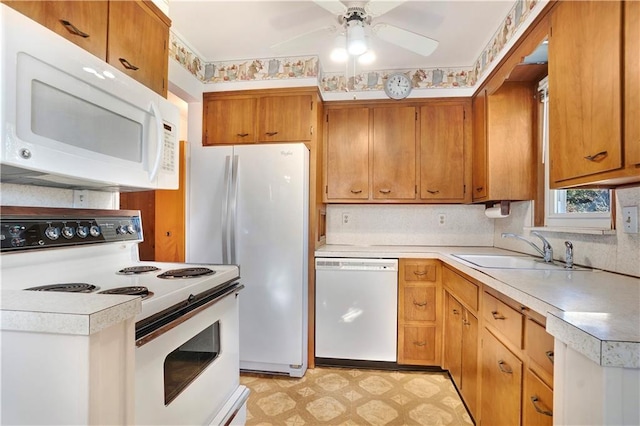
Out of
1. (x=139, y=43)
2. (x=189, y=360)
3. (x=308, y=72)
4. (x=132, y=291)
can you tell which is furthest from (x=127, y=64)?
(x=308, y=72)

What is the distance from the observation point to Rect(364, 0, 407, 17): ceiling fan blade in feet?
4.82

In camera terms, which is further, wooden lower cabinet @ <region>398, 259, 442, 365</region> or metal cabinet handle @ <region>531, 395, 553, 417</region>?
wooden lower cabinet @ <region>398, 259, 442, 365</region>

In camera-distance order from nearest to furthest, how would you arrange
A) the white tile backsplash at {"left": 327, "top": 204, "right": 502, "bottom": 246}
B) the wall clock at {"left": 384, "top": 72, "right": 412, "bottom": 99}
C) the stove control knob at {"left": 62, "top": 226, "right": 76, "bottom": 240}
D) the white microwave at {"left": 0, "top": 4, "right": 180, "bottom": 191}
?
1. the white microwave at {"left": 0, "top": 4, "right": 180, "bottom": 191}
2. the stove control knob at {"left": 62, "top": 226, "right": 76, "bottom": 240}
3. the wall clock at {"left": 384, "top": 72, "right": 412, "bottom": 99}
4. the white tile backsplash at {"left": 327, "top": 204, "right": 502, "bottom": 246}

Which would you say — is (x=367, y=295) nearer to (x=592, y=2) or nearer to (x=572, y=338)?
(x=572, y=338)

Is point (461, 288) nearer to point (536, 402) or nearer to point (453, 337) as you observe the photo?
point (453, 337)

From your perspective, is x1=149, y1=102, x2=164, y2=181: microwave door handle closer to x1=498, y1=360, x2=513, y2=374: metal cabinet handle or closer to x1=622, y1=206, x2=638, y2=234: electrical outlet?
x1=498, y1=360, x2=513, y2=374: metal cabinet handle

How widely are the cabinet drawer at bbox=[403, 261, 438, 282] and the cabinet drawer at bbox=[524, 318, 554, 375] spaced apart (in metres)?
1.28

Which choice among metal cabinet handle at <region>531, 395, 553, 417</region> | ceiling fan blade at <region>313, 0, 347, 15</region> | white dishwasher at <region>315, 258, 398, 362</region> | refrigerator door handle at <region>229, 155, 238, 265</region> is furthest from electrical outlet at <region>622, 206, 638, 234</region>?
refrigerator door handle at <region>229, 155, 238, 265</region>

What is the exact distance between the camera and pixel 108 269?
1.32m

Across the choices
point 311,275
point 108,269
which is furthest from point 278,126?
point 108,269

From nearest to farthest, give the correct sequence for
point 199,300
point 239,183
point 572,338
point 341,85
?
point 572,338, point 199,300, point 239,183, point 341,85

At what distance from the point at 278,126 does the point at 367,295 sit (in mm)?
1516

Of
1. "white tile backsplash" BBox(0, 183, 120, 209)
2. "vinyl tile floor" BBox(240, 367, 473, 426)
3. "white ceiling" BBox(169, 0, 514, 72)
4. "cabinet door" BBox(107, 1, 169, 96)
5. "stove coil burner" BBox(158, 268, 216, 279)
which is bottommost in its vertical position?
"vinyl tile floor" BBox(240, 367, 473, 426)

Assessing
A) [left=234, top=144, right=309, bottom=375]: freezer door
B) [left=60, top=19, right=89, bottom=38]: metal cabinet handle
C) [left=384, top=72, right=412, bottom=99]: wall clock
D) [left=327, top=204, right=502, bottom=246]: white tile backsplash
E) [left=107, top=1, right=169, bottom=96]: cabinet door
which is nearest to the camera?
[left=60, top=19, right=89, bottom=38]: metal cabinet handle
